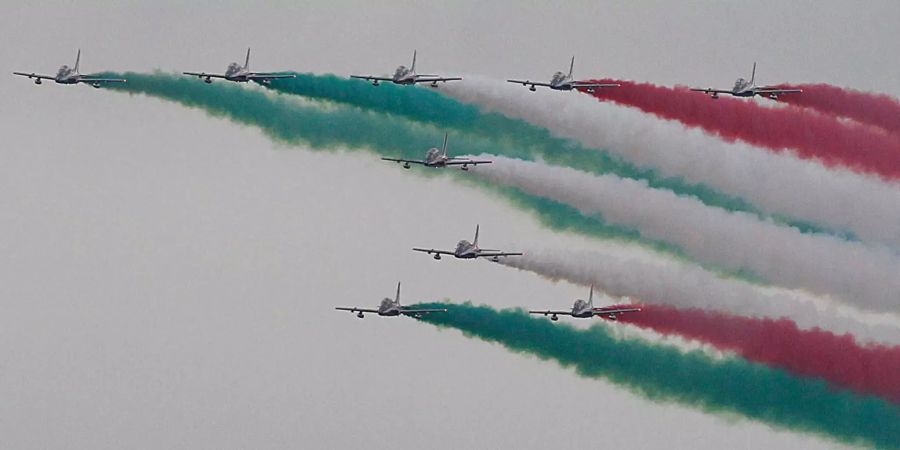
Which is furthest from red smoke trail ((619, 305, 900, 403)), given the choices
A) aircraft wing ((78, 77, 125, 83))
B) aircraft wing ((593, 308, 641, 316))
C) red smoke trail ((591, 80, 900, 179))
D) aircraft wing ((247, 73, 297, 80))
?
aircraft wing ((78, 77, 125, 83))

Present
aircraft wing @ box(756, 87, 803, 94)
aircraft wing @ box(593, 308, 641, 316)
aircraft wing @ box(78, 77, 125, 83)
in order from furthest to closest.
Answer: aircraft wing @ box(78, 77, 125, 83) < aircraft wing @ box(756, 87, 803, 94) < aircraft wing @ box(593, 308, 641, 316)

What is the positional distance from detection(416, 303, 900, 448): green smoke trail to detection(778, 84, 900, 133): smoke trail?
421 inches

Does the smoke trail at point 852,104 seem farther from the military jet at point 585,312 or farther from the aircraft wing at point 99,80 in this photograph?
the aircraft wing at point 99,80

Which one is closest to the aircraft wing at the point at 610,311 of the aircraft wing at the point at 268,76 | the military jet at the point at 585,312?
the military jet at the point at 585,312

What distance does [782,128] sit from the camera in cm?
7988

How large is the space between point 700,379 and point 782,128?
35.1 feet

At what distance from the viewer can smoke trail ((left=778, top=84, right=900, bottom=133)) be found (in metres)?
78.9

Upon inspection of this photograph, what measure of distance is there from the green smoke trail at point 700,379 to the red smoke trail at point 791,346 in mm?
467

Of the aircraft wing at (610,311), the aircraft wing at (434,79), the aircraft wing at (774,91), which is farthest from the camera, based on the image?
the aircraft wing at (774,91)

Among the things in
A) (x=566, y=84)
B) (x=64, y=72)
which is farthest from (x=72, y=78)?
(x=566, y=84)

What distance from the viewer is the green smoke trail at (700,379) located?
76750mm

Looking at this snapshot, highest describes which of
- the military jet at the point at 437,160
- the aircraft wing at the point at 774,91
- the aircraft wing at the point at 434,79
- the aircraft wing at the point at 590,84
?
the aircraft wing at the point at 774,91

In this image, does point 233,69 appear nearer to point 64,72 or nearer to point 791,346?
point 64,72

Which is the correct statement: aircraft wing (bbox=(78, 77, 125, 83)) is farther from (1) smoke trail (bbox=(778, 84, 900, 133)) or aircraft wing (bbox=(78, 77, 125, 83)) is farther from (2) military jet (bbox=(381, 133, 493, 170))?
(1) smoke trail (bbox=(778, 84, 900, 133))
